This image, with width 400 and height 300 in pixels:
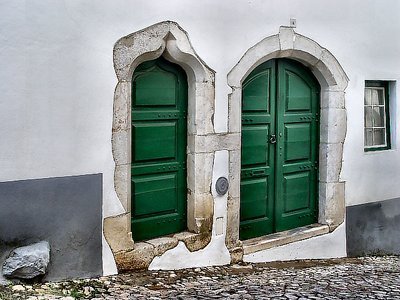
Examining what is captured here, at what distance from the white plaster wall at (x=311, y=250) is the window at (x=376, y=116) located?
3.82ft

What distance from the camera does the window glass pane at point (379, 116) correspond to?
763 centimetres

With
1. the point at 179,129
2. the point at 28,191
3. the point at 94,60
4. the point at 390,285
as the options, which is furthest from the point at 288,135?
the point at 28,191

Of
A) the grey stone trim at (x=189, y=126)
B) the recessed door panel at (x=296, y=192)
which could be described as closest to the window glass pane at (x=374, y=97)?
the recessed door panel at (x=296, y=192)

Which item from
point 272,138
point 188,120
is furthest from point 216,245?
point 272,138

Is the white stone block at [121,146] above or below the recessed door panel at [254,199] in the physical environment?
above

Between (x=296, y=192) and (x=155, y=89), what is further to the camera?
(x=296, y=192)

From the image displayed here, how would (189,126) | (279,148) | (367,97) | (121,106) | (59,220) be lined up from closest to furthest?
(59,220) < (121,106) < (189,126) < (279,148) < (367,97)

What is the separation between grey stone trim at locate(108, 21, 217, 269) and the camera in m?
5.15

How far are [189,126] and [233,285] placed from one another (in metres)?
1.54

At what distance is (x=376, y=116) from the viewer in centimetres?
764

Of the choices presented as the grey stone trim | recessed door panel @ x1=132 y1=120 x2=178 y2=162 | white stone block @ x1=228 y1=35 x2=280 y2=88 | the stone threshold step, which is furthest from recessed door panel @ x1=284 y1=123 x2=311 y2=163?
recessed door panel @ x1=132 y1=120 x2=178 y2=162

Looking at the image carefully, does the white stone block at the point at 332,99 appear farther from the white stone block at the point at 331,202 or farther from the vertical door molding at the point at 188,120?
the vertical door molding at the point at 188,120

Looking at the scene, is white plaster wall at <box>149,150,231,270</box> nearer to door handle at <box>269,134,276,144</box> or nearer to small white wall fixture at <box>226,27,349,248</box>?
small white wall fixture at <box>226,27,349,248</box>

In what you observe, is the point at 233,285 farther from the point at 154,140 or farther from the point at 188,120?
the point at 188,120
